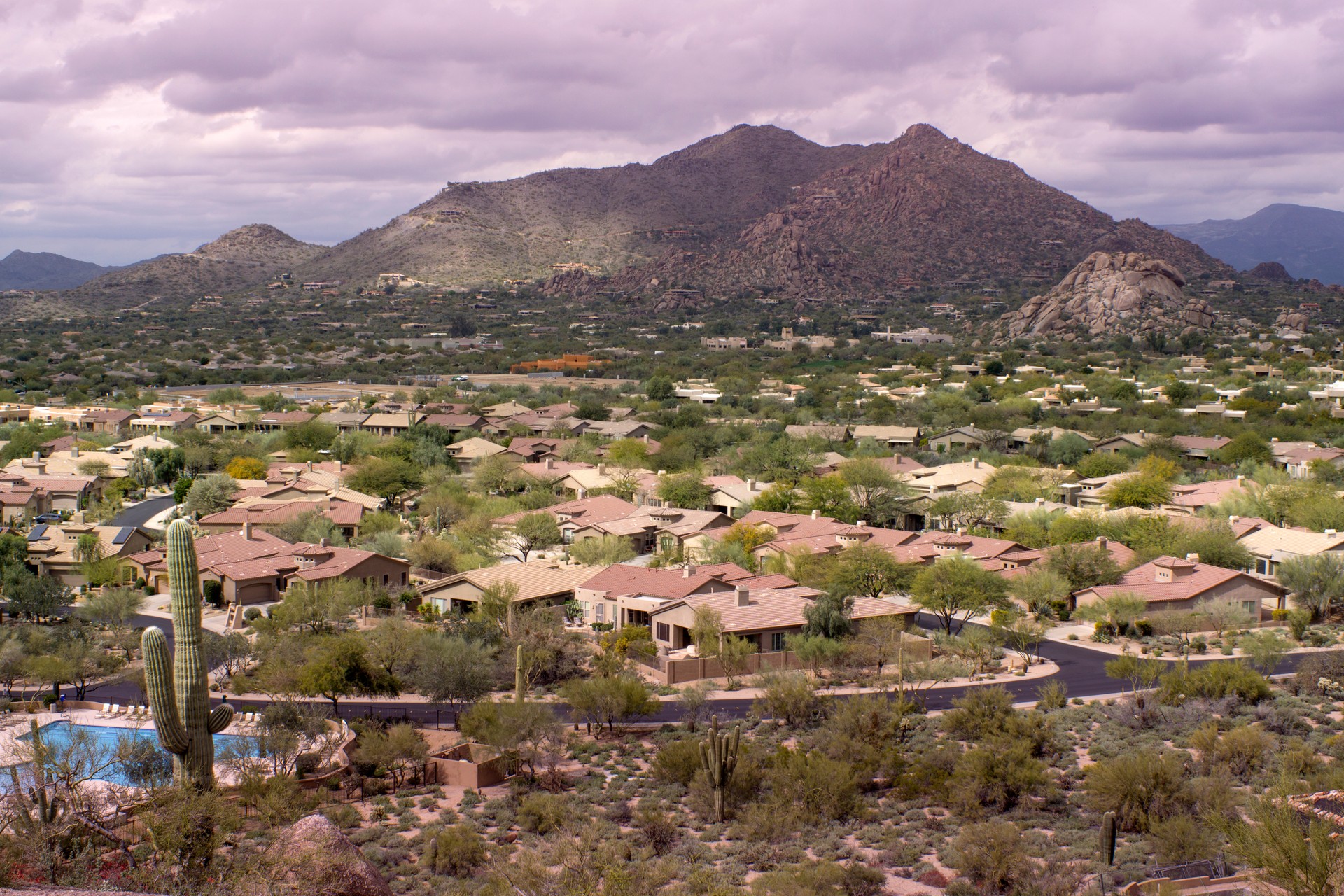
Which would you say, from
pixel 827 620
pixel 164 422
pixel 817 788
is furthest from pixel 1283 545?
pixel 164 422

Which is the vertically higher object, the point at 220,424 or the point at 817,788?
the point at 220,424

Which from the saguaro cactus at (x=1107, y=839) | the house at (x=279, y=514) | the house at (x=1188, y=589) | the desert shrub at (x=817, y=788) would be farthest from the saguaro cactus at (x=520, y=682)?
the house at (x=279, y=514)

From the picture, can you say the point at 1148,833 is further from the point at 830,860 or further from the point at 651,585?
the point at 651,585

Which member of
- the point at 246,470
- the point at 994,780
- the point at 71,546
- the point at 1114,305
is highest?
the point at 1114,305

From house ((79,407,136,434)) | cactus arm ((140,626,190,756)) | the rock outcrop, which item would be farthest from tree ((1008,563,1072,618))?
the rock outcrop

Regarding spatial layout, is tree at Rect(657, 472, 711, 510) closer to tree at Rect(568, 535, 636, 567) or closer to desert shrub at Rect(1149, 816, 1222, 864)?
tree at Rect(568, 535, 636, 567)

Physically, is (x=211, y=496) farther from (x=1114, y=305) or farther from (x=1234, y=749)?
(x=1114, y=305)

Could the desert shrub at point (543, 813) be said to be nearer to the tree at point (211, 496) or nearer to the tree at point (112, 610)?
the tree at point (112, 610)
